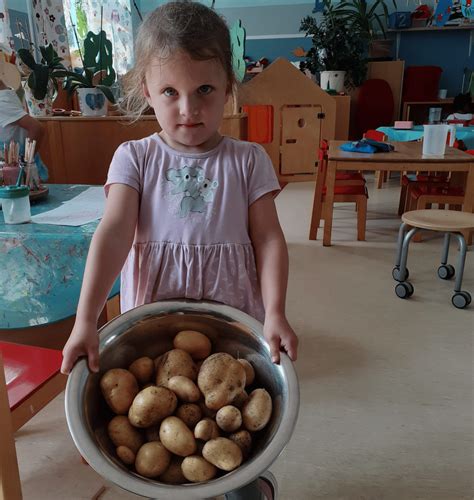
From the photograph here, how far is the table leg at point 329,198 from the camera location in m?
2.63

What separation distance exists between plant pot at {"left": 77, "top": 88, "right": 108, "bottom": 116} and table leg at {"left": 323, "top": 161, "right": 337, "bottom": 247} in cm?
128

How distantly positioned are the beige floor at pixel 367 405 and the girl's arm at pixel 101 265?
68cm

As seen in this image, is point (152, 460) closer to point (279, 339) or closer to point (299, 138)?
point (279, 339)

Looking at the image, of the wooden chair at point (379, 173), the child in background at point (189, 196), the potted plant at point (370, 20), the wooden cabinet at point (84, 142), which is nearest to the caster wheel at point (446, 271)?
the wooden chair at point (379, 173)

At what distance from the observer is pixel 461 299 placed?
80.1 inches

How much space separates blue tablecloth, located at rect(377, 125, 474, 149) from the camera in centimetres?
322

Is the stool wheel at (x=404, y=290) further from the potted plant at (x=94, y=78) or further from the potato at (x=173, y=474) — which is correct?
the potato at (x=173, y=474)

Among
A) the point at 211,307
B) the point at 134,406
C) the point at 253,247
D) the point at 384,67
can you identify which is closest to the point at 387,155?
the point at 253,247

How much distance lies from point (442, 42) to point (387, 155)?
156 inches

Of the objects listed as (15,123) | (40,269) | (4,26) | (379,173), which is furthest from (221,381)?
(379,173)

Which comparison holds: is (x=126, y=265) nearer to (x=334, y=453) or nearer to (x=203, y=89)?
(x=203, y=89)

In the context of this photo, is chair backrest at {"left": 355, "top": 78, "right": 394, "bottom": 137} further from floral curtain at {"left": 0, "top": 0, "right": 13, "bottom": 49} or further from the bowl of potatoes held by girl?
the bowl of potatoes held by girl

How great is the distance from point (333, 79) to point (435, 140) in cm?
289

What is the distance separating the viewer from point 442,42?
559 cm
